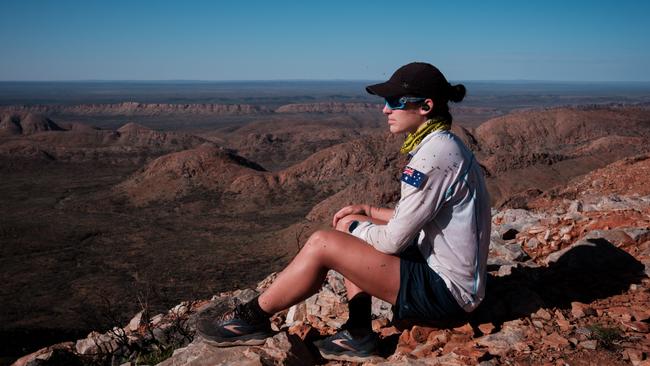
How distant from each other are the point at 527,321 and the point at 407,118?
1450 mm

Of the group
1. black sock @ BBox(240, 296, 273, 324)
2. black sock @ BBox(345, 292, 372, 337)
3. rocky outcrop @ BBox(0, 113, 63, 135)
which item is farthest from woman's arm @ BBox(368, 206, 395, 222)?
rocky outcrop @ BBox(0, 113, 63, 135)

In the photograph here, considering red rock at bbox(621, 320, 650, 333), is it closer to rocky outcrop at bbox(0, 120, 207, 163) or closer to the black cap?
the black cap

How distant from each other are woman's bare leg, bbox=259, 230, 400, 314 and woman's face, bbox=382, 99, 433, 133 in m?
0.66

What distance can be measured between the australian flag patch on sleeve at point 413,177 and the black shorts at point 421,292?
49 cm

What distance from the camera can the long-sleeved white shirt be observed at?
8.63ft

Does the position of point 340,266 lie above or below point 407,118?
below

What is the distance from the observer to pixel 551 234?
17.6ft

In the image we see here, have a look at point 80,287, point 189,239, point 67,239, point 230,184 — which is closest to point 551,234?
point 80,287

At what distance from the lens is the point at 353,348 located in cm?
299

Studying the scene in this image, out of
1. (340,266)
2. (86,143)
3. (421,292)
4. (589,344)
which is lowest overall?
(86,143)

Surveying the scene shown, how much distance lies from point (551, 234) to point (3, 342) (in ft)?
30.6

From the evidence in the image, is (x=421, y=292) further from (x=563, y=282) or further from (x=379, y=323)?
(x=563, y=282)

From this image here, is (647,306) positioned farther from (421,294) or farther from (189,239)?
(189,239)

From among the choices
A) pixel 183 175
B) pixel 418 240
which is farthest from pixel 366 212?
pixel 183 175
